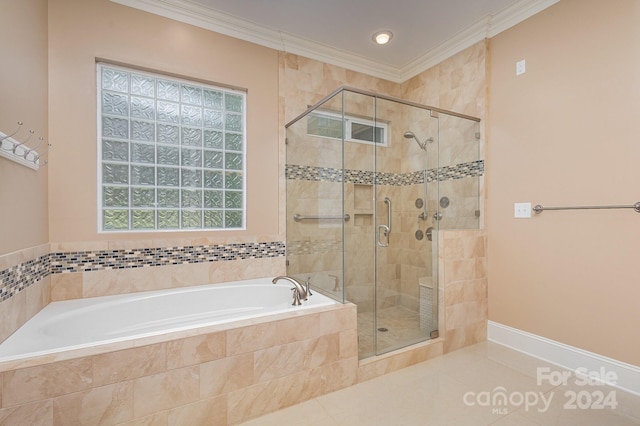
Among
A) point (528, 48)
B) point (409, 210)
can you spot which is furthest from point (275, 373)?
point (528, 48)

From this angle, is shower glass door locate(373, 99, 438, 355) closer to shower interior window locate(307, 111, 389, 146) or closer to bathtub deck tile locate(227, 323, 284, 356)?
shower interior window locate(307, 111, 389, 146)

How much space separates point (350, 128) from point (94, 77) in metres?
1.93

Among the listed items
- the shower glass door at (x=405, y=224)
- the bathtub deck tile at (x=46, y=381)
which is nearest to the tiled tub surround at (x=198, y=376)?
the bathtub deck tile at (x=46, y=381)

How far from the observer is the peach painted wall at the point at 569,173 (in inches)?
70.9

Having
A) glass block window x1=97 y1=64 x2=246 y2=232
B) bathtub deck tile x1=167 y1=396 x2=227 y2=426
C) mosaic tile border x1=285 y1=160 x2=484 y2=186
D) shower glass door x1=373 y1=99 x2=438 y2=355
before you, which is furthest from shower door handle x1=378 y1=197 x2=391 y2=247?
bathtub deck tile x1=167 y1=396 x2=227 y2=426

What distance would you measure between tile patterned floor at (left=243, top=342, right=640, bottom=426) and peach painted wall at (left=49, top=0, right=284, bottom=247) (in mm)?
1498

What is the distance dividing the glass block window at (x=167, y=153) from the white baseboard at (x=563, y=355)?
2516mm

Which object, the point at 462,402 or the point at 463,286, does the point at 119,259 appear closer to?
the point at 462,402

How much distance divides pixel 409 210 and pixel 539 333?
1.38 m

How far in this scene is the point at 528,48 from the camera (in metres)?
2.33

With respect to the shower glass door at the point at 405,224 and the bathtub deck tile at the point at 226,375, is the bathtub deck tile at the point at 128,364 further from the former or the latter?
the shower glass door at the point at 405,224

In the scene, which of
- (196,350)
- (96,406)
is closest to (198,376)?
(196,350)

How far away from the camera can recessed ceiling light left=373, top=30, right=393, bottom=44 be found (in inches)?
106

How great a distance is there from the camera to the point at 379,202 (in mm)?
2361
